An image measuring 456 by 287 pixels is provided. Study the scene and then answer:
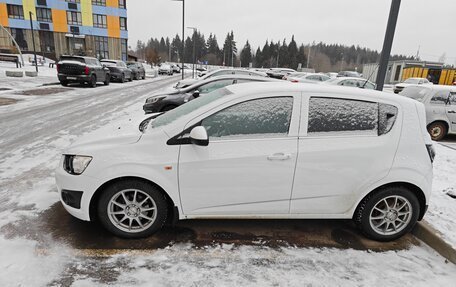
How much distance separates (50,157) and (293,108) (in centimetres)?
481

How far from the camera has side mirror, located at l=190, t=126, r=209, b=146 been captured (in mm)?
2980

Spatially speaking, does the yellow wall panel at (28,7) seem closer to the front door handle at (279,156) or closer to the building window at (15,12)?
the building window at (15,12)

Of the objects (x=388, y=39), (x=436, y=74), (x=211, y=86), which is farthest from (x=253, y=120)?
(x=436, y=74)

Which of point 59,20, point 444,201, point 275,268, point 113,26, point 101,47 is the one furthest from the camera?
point 101,47

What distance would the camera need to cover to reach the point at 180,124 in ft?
10.5

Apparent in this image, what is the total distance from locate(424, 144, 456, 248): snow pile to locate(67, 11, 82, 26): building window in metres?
59.4

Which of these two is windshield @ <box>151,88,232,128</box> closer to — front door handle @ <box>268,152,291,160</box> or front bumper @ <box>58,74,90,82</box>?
front door handle @ <box>268,152,291,160</box>

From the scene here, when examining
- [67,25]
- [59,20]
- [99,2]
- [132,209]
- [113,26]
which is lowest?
[132,209]

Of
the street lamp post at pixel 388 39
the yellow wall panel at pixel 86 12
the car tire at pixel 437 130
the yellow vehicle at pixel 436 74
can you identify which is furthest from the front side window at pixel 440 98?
the yellow wall panel at pixel 86 12

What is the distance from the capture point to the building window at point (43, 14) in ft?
170

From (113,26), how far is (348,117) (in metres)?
58.7

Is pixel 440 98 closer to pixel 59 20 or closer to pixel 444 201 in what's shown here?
pixel 444 201

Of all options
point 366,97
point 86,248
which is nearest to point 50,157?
point 86,248

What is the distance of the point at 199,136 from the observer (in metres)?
2.98
